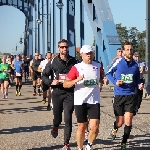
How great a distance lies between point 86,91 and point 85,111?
299 millimetres

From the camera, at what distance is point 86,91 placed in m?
7.09

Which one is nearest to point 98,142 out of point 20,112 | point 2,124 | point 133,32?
point 2,124

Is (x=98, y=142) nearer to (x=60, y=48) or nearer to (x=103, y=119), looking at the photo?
(x=60, y=48)

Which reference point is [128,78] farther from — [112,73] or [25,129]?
[25,129]

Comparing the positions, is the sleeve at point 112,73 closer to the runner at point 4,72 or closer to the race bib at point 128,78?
the race bib at point 128,78

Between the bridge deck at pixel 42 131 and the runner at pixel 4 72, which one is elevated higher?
the runner at pixel 4 72

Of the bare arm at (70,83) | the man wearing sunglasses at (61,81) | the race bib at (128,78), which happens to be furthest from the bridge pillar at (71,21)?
the bare arm at (70,83)

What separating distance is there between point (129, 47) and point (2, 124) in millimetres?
4300

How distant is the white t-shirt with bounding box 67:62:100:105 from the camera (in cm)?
705

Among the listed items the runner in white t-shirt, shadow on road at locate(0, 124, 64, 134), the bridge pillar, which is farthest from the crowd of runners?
the bridge pillar

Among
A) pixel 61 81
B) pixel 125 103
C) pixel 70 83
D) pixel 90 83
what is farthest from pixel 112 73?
pixel 70 83

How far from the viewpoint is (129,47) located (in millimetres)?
7727

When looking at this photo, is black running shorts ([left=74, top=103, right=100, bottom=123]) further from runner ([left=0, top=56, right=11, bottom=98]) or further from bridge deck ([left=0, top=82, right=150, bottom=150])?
runner ([left=0, top=56, right=11, bottom=98])

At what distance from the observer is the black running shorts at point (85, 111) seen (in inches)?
280
